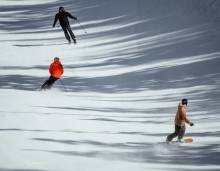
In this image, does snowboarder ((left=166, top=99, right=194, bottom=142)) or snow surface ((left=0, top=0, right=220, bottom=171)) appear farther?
snowboarder ((left=166, top=99, right=194, bottom=142))

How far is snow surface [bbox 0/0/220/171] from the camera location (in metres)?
16.5

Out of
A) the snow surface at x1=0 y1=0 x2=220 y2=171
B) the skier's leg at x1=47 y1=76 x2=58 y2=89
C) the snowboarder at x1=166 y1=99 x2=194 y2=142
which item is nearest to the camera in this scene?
the snow surface at x1=0 y1=0 x2=220 y2=171

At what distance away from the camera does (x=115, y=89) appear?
90.1ft

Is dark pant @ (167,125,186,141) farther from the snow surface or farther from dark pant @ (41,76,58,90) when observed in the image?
dark pant @ (41,76,58,90)

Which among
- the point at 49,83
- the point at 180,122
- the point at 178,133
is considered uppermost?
the point at 49,83

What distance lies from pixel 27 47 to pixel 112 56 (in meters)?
5.08

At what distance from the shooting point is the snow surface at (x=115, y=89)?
54.2 feet

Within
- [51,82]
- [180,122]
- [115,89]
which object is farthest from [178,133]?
[115,89]

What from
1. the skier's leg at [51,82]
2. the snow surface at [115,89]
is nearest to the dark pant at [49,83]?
the skier's leg at [51,82]

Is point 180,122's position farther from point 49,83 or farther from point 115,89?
point 115,89

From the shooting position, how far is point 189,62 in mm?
32188

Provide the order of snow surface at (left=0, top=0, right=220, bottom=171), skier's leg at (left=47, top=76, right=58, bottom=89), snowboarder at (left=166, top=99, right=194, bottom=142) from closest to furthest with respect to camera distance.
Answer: snow surface at (left=0, top=0, right=220, bottom=171), snowboarder at (left=166, top=99, right=194, bottom=142), skier's leg at (left=47, top=76, right=58, bottom=89)

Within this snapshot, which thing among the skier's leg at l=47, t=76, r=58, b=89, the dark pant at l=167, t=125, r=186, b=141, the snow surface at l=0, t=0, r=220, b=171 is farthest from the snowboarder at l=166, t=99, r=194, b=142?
the skier's leg at l=47, t=76, r=58, b=89

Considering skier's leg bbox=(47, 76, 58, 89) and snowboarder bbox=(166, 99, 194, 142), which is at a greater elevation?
skier's leg bbox=(47, 76, 58, 89)
